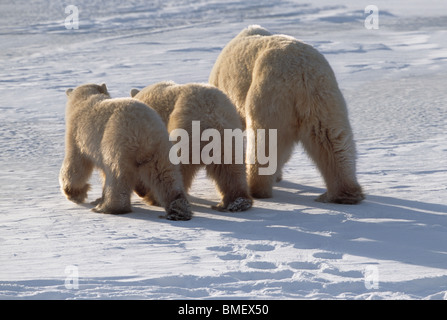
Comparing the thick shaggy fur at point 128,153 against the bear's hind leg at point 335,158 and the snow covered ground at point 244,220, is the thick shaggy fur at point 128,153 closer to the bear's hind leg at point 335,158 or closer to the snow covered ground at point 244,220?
the snow covered ground at point 244,220

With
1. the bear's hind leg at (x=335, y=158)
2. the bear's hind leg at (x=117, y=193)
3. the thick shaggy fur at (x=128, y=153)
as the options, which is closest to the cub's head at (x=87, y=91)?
the thick shaggy fur at (x=128, y=153)

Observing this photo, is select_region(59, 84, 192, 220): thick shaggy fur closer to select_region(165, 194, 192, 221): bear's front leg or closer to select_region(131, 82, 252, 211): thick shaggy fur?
select_region(165, 194, 192, 221): bear's front leg

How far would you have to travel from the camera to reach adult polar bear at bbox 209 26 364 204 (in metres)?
5.59

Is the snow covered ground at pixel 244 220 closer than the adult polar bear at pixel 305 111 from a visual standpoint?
Yes

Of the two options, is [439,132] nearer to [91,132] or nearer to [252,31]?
[252,31]

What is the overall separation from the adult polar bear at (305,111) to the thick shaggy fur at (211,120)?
290 mm

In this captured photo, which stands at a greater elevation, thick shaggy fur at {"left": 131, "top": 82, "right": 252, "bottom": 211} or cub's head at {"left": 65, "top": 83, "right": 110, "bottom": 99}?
cub's head at {"left": 65, "top": 83, "right": 110, "bottom": 99}

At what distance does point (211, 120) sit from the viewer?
5.48m

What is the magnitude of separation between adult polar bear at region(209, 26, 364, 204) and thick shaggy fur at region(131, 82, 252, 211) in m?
0.29

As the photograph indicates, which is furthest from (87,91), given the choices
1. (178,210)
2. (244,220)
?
(244,220)

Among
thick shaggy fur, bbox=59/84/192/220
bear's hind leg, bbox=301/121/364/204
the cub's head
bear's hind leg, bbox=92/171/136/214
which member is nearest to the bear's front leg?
thick shaggy fur, bbox=59/84/192/220

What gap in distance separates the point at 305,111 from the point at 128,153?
139 cm

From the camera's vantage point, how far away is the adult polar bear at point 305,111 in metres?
5.59

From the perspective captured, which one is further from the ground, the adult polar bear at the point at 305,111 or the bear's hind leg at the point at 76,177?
the adult polar bear at the point at 305,111
